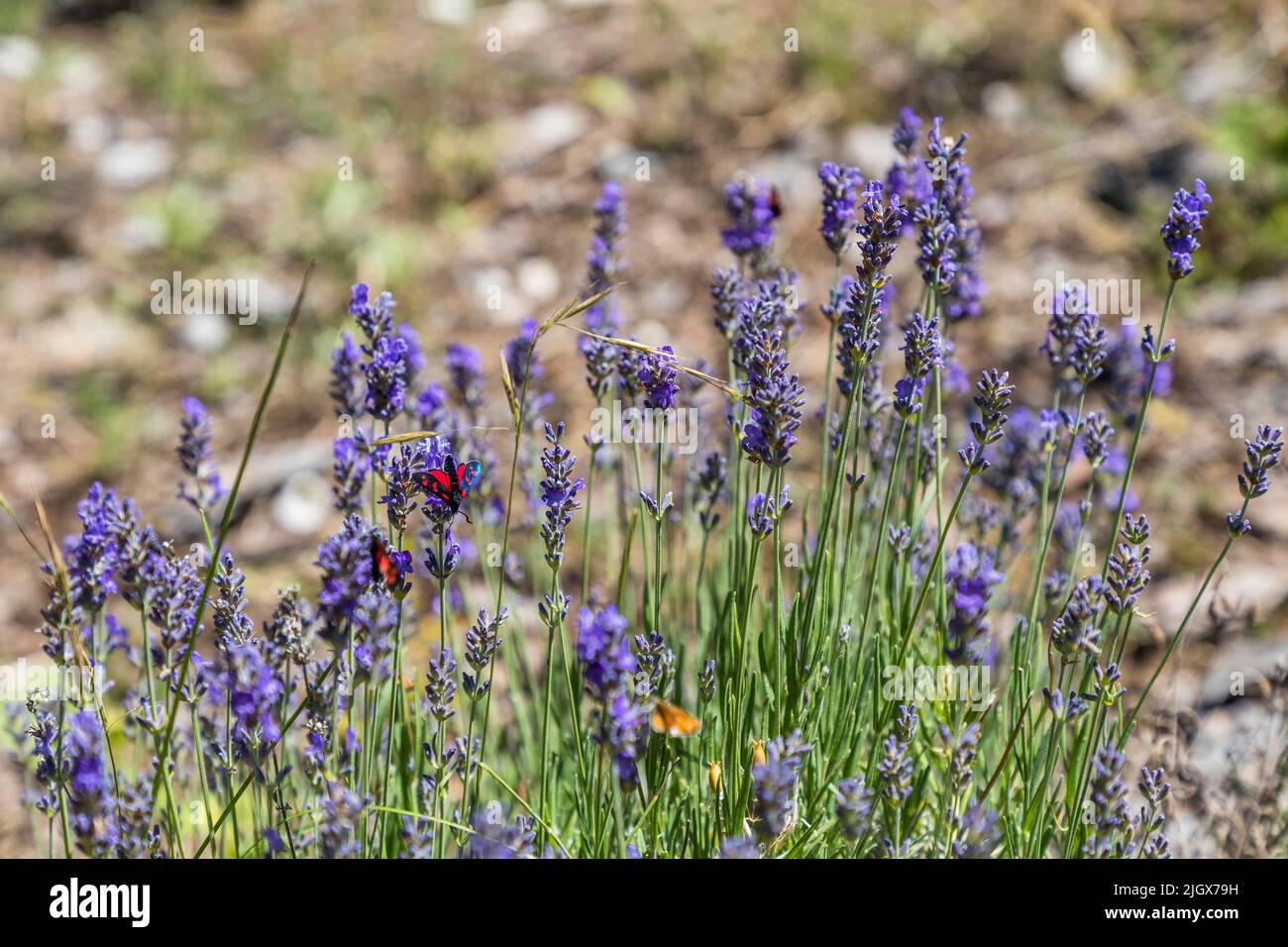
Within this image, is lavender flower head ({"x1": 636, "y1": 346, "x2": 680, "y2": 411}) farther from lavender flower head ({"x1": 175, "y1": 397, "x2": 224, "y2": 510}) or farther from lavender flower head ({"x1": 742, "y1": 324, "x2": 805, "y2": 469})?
lavender flower head ({"x1": 175, "y1": 397, "x2": 224, "y2": 510})

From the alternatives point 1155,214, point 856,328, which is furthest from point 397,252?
point 856,328

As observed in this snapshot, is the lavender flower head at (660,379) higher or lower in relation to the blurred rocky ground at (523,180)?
lower

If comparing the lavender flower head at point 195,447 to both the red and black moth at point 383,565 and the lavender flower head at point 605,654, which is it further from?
the lavender flower head at point 605,654

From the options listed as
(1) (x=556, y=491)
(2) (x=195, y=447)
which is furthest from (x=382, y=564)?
(2) (x=195, y=447)

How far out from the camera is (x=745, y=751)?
6.73 ft

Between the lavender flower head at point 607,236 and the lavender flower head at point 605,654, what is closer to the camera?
the lavender flower head at point 605,654
